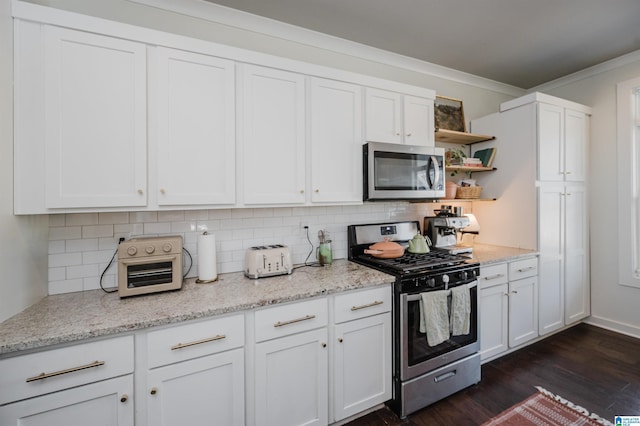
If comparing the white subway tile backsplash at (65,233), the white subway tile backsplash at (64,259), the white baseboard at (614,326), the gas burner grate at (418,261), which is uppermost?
the white subway tile backsplash at (65,233)

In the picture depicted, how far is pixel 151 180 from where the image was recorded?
1.54 meters

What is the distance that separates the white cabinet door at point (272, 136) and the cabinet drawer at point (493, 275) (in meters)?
1.65

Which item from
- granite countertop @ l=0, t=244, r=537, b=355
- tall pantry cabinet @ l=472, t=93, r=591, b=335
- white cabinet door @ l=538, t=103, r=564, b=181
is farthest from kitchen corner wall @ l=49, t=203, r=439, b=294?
white cabinet door @ l=538, t=103, r=564, b=181

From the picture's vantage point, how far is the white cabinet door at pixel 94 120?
135 centimetres

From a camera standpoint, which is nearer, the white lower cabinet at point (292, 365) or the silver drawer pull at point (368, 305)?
the white lower cabinet at point (292, 365)

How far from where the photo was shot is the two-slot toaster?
1850 mm

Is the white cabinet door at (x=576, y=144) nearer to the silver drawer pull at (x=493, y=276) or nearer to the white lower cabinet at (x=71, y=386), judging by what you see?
the silver drawer pull at (x=493, y=276)

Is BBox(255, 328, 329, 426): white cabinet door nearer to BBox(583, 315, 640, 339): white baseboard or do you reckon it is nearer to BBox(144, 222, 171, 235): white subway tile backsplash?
BBox(144, 222, 171, 235): white subway tile backsplash

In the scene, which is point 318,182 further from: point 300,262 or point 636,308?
point 636,308

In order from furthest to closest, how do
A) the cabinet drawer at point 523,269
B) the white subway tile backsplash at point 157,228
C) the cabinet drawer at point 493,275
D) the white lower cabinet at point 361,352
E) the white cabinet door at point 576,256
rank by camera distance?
the white cabinet door at point 576,256, the cabinet drawer at point 523,269, the cabinet drawer at point 493,275, the white subway tile backsplash at point 157,228, the white lower cabinet at point 361,352

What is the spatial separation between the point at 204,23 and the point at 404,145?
1.74 m

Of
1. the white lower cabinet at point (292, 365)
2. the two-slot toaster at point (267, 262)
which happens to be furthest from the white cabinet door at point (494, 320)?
the two-slot toaster at point (267, 262)

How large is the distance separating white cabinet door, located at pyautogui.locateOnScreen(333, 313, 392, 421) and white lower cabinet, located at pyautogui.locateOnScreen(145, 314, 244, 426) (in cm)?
59

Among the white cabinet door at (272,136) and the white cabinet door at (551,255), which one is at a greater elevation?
the white cabinet door at (272,136)
